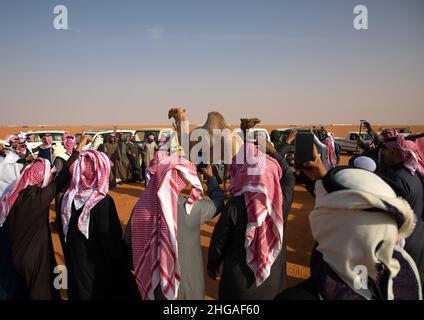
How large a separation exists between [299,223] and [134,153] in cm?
750

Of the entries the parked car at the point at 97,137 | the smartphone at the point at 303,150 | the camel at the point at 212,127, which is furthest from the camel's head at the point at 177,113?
the parked car at the point at 97,137

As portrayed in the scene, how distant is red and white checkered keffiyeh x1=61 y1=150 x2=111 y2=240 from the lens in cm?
236

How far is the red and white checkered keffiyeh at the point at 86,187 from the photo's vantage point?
236 cm

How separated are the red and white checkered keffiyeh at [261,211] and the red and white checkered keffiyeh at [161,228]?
1.32 ft

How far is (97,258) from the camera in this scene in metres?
2.44

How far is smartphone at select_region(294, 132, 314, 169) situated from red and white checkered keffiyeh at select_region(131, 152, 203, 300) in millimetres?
790

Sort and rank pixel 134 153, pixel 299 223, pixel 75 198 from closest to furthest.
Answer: pixel 75 198 → pixel 299 223 → pixel 134 153

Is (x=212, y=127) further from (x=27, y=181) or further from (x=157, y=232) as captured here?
(x=27, y=181)

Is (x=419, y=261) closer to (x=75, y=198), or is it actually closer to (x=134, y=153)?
(x=75, y=198)

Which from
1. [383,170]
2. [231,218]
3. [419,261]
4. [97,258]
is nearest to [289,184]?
[231,218]

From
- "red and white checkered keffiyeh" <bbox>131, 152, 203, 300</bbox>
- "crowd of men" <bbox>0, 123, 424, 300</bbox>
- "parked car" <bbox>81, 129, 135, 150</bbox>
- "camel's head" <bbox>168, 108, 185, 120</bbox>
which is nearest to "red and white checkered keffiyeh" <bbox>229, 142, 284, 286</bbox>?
"crowd of men" <bbox>0, 123, 424, 300</bbox>

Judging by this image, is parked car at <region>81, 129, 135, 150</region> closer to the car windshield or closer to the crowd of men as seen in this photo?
the car windshield

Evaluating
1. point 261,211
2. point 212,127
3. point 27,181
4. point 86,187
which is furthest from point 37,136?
point 261,211

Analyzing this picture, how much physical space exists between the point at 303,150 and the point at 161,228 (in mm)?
1123
